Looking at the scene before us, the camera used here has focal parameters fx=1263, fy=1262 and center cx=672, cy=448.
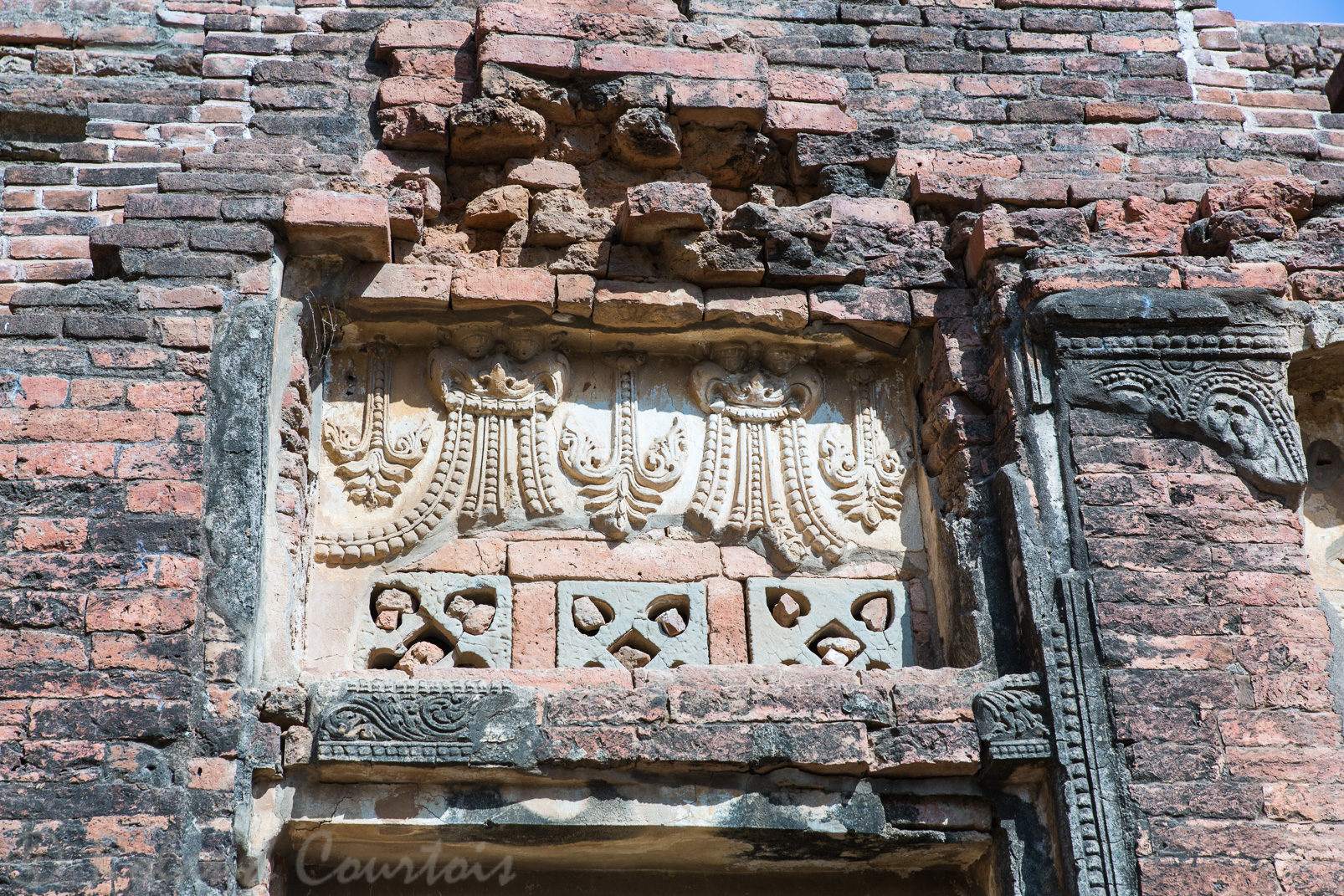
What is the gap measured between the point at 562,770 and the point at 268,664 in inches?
35.6

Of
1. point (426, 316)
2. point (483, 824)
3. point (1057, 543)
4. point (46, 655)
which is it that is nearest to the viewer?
point (46, 655)

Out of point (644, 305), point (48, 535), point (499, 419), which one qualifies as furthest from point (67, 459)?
point (644, 305)

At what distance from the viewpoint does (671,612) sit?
4.07 meters

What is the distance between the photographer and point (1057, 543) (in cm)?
388

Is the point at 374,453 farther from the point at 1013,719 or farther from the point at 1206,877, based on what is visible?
the point at 1206,877

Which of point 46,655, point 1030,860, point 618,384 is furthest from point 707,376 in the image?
point 46,655

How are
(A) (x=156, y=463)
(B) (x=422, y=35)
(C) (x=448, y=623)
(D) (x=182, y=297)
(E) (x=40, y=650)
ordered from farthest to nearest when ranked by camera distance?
(B) (x=422, y=35)
(C) (x=448, y=623)
(D) (x=182, y=297)
(A) (x=156, y=463)
(E) (x=40, y=650)

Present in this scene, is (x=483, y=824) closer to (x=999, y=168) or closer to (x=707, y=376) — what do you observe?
(x=707, y=376)

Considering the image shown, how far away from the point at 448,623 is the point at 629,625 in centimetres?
57

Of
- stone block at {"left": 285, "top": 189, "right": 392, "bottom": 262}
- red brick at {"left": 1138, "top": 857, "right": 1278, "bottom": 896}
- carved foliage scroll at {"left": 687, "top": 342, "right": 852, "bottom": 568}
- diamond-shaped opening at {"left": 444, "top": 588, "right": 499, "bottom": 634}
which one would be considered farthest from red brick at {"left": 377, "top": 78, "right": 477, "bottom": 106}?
red brick at {"left": 1138, "top": 857, "right": 1278, "bottom": 896}

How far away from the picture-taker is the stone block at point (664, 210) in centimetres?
418

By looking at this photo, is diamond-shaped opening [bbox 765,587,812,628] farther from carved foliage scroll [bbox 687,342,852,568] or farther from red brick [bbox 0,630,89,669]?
red brick [bbox 0,630,89,669]

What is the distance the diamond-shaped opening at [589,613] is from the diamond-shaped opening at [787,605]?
521 mm

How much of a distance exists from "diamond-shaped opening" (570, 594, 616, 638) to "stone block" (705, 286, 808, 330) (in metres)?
1.05
